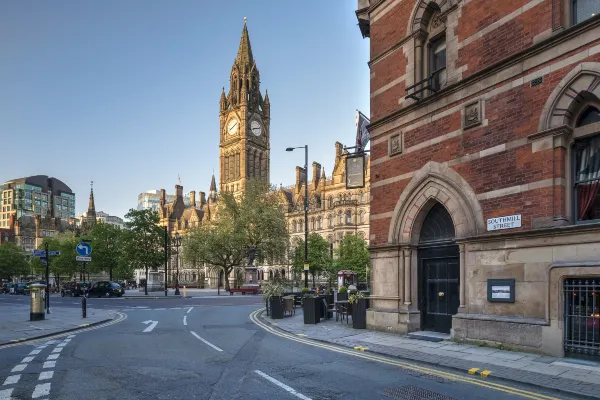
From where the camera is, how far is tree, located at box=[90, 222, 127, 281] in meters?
66.2

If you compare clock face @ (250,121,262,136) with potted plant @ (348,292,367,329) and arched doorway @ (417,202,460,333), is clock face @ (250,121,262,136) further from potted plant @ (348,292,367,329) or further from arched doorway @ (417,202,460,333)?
arched doorway @ (417,202,460,333)

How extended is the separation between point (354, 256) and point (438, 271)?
47836 millimetres

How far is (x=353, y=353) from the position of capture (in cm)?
1125

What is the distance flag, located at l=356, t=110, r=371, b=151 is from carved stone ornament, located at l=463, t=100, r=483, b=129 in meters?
5.23

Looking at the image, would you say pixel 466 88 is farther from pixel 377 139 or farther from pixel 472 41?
pixel 377 139

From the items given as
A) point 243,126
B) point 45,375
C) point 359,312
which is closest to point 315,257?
point 243,126

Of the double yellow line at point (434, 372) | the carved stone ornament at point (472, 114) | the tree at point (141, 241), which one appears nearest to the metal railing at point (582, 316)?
the double yellow line at point (434, 372)

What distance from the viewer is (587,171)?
10.4m

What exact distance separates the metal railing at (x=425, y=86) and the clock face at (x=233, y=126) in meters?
87.2

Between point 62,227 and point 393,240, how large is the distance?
158 metres

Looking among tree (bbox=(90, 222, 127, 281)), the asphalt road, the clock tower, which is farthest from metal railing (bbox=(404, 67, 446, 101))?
the clock tower

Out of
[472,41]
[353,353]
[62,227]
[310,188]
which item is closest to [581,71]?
[472,41]

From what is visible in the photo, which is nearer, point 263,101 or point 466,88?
point 466,88

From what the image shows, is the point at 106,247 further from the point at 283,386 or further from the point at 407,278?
the point at 283,386
